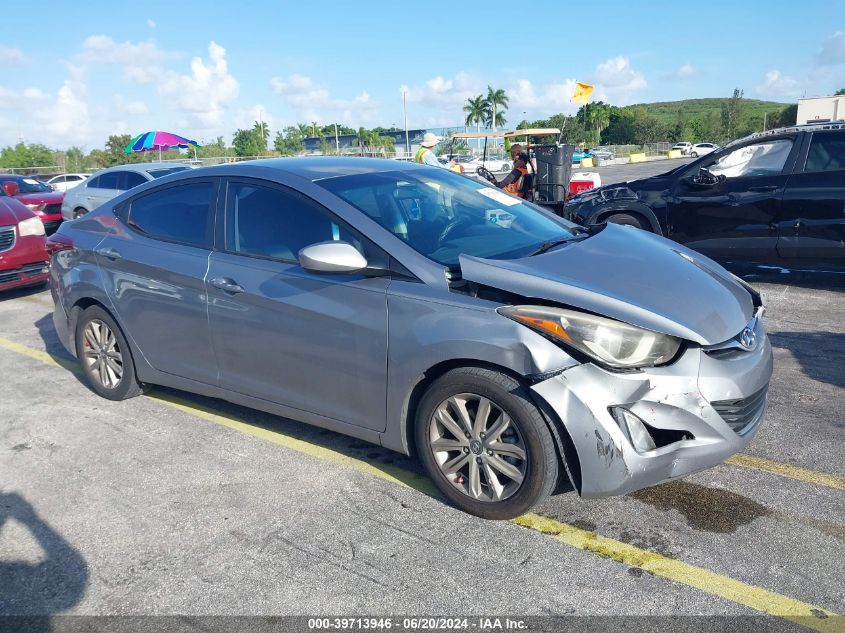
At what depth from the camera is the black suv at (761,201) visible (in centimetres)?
711

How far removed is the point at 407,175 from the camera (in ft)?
14.0

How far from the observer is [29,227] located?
8805mm

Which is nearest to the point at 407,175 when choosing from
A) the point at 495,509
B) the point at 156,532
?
the point at 495,509

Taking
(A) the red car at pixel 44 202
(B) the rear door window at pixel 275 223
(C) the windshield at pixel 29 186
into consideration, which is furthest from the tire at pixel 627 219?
(C) the windshield at pixel 29 186

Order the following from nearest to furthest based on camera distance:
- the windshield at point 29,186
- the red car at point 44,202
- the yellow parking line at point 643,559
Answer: the yellow parking line at point 643,559
the red car at point 44,202
the windshield at point 29,186

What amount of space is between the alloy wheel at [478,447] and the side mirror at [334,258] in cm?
78

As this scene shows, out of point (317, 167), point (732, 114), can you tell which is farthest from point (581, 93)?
point (732, 114)

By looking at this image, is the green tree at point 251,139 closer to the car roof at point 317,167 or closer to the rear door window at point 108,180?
the rear door window at point 108,180

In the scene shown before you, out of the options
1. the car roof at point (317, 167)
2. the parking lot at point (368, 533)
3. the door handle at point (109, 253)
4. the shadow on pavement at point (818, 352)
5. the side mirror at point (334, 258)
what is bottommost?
the parking lot at point (368, 533)

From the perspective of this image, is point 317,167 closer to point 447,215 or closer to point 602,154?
point 447,215

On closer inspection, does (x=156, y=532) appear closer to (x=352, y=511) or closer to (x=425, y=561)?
(x=352, y=511)

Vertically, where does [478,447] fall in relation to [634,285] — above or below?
below

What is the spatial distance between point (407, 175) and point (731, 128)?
77213 millimetres

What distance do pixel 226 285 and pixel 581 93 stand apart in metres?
23.7
